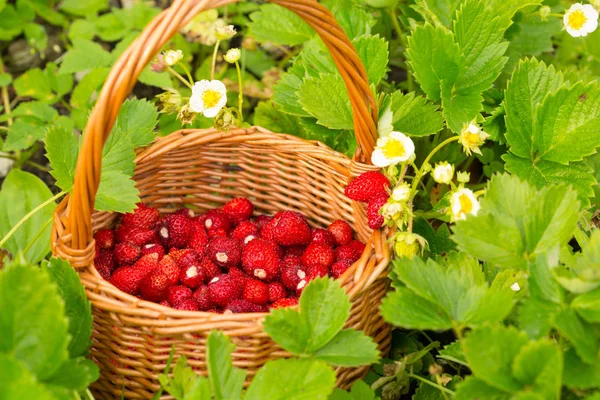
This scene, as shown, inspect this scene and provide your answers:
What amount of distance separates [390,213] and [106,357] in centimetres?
54

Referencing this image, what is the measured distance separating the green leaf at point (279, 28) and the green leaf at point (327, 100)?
34 cm

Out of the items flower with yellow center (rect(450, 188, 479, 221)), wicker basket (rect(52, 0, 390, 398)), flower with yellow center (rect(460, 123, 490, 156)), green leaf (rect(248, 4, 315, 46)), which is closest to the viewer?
wicker basket (rect(52, 0, 390, 398))

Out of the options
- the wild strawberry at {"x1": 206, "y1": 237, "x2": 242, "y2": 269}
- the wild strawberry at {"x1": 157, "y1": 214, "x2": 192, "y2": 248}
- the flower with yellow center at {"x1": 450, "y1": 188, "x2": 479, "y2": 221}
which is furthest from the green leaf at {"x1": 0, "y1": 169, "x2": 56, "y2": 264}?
the flower with yellow center at {"x1": 450, "y1": 188, "x2": 479, "y2": 221}

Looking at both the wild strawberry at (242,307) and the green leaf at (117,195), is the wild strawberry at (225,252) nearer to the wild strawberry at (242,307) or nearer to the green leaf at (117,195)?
the wild strawberry at (242,307)

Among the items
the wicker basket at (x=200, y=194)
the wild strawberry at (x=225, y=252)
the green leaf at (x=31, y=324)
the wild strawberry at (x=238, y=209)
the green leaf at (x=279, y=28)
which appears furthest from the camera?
the green leaf at (x=279, y=28)

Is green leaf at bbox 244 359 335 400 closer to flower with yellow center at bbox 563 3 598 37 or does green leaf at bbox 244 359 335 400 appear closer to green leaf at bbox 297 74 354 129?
green leaf at bbox 297 74 354 129

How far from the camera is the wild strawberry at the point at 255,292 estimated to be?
4.44 feet

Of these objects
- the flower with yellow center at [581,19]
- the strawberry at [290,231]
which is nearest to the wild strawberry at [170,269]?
the strawberry at [290,231]

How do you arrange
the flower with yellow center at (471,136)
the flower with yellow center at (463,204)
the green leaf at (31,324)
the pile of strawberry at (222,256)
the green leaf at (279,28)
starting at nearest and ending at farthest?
the green leaf at (31,324) < the flower with yellow center at (463,204) < the flower with yellow center at (471,136) < the pile of strawberry at (222,256) < the green leaf at (279,28)

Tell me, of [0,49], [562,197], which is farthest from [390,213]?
[0,49]

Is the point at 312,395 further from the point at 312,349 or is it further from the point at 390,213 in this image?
the point at 390,213

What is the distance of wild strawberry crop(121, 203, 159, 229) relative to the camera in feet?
4.97

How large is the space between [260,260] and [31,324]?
0.57 m

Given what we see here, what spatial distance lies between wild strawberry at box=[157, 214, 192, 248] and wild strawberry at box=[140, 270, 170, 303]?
0.16 meters
